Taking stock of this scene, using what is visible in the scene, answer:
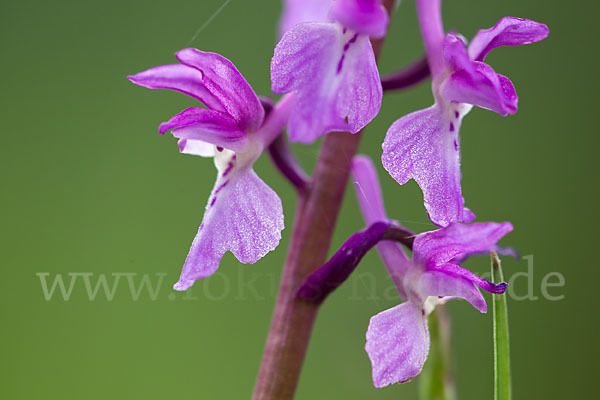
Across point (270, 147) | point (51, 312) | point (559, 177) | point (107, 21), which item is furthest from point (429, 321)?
point (107, 21)

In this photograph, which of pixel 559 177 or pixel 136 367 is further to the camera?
pixel 559 177

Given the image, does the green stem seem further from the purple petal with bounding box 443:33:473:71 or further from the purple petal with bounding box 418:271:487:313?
the purple petal with bounding box 443:33:473:71

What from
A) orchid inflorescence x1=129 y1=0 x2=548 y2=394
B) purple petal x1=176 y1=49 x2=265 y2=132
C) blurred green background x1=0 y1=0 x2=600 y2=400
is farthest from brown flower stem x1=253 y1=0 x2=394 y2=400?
blurred green background x1=0 y1=0 x2=600 y2=400

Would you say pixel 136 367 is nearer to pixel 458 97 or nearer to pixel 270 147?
pixel 270 147

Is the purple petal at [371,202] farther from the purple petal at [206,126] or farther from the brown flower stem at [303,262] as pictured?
the purple petal at [206,126]

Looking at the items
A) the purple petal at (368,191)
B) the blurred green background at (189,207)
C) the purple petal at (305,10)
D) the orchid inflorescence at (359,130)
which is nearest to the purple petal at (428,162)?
the orchid inflorescence at (359,130)
